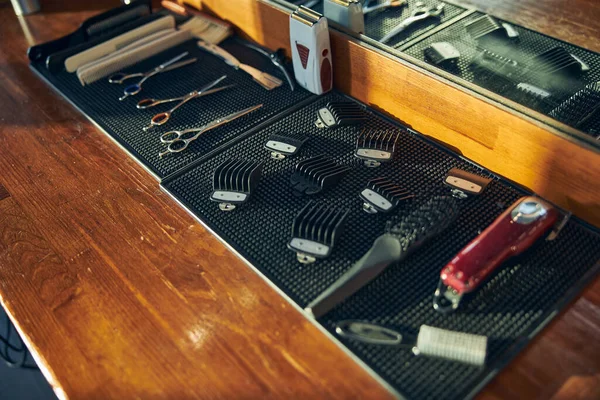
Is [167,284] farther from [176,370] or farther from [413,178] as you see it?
[413,178]

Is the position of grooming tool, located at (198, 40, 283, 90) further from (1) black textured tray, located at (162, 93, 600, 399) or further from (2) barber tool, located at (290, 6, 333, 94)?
(1) black textured tray, located at (162, 93, 600, 399)

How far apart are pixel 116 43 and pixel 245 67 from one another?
368 mm

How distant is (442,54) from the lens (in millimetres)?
1286

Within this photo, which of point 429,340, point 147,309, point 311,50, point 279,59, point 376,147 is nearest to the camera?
point 429,340

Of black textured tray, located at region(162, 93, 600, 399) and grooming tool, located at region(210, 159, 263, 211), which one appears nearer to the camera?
black textured tray, located at region(162, 93, 600, 399)

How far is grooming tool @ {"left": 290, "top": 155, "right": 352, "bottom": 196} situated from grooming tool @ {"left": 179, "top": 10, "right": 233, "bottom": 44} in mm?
595

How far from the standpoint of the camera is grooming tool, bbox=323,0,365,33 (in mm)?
1266

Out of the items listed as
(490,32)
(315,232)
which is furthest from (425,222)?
(490,32)

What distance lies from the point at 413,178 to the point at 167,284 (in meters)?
0.50

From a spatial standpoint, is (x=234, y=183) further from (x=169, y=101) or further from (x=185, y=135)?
(x=169, y=101)

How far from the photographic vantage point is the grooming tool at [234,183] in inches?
42.5

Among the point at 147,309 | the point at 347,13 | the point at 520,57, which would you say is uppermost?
the point at 347,13

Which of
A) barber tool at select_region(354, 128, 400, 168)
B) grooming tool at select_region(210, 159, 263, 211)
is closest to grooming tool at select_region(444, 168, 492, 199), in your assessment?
barber tool at select_region(354, 128, 400, 168)

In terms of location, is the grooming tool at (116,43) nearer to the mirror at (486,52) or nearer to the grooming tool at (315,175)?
the mirror at (486,52)
